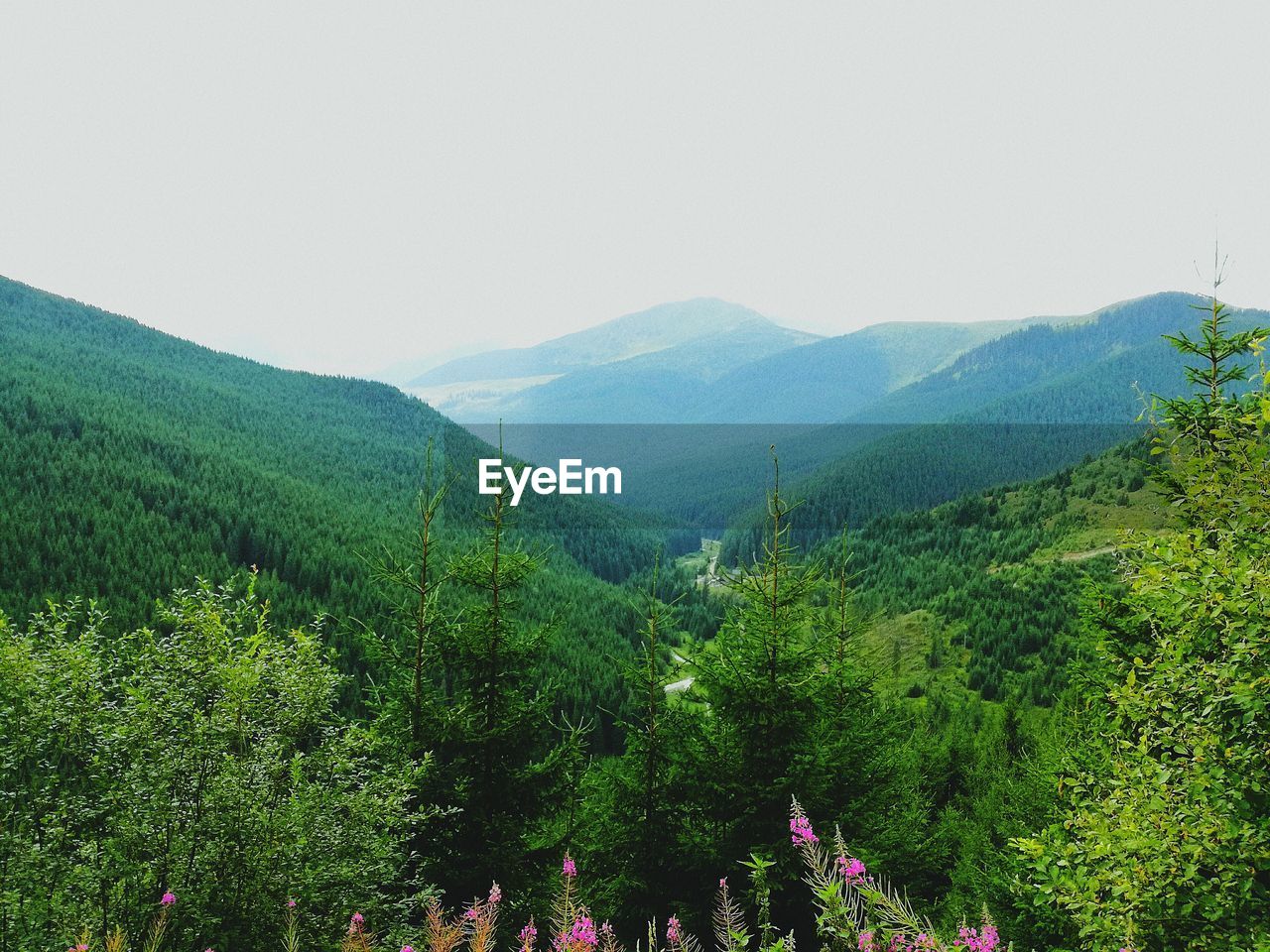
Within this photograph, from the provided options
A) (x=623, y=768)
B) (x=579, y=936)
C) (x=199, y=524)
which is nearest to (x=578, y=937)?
(x=579, y=936)

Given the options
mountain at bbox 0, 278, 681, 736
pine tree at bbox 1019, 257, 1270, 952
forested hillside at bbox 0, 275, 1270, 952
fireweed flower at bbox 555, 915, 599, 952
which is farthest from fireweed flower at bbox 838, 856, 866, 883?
mountain at bbox 0, 278, 681, 736

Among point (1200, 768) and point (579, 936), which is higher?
point (1200, 768)

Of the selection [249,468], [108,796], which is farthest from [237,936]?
[249,468]

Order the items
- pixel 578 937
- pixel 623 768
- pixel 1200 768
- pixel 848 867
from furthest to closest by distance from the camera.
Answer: pixel 623 768 < pixel 1200 768 < pixel 578 937 < pixel 848 867

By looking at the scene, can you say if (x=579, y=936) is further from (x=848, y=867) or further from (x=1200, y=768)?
(x=1200, y=768)

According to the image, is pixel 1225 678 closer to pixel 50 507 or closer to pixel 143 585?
pixel 143 585

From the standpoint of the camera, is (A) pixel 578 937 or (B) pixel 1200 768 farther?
(B) pixel 1200 768

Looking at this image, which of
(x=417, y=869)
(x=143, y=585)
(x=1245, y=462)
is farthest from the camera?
A: (x=143, y=585)

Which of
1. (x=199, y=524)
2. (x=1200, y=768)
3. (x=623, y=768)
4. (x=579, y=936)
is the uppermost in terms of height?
(x=1200, y=768)

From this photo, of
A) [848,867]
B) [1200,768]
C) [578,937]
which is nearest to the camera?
[848,867]

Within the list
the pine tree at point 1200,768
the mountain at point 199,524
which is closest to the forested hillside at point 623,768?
the pine tree at point 1200,768

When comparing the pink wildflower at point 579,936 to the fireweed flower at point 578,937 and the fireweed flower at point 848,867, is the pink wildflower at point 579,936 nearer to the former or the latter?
the fireweed flower at point 578,937
